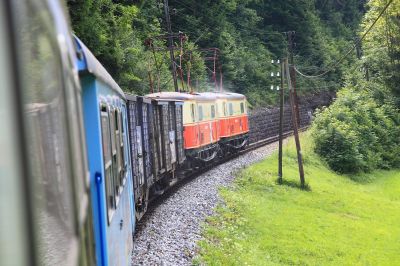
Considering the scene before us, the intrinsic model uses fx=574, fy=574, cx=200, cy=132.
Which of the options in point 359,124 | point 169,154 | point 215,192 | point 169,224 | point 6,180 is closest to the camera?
point 6,180

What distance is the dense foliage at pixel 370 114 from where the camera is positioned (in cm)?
2993

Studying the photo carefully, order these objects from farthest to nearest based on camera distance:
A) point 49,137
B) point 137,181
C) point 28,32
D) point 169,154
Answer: point 169,154, point 137,181, point 49,137, point 28,32

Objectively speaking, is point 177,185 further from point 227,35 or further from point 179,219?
point 227,35

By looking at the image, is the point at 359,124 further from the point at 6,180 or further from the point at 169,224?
the point at 6,180

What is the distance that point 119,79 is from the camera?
2073 centimetres

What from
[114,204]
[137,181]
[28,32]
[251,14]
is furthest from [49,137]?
[251,14]

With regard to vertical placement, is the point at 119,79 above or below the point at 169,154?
above

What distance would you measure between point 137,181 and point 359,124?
2751 cm

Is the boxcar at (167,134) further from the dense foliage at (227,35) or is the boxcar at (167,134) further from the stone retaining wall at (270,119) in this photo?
the stone retaining wall at (270,119)

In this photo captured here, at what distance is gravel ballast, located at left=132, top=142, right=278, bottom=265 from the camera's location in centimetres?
886

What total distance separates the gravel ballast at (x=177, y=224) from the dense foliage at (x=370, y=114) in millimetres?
13405

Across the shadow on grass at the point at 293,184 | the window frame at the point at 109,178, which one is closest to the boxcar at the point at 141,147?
the window frame at the point at 109,178

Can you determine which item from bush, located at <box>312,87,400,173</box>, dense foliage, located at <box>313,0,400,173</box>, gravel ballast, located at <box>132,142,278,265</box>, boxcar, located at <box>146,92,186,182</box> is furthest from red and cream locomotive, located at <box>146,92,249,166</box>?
dense foliage, located at <box>313,0,400,173</box>

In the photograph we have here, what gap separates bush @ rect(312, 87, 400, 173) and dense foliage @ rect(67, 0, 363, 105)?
824 centimetres
